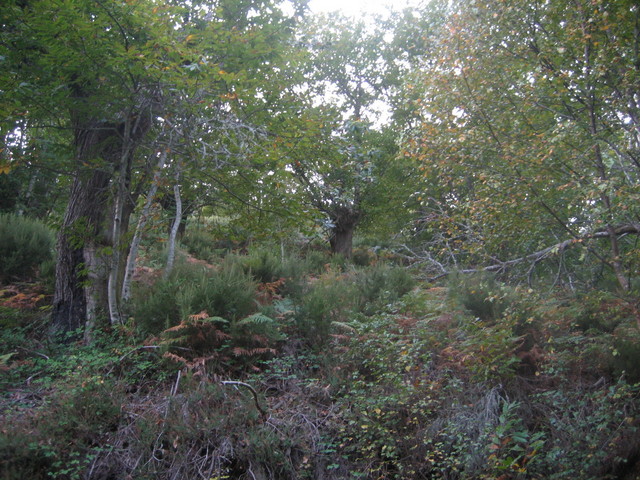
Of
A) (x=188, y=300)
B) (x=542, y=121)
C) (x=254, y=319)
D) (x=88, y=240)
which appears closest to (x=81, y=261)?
(x=88, y=240)

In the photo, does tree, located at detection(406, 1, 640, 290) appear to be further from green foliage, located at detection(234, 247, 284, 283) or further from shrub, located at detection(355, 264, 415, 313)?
green foliage, located at detection(234, 247, 284, 283)

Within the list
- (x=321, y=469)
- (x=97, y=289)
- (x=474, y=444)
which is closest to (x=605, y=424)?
(x=474, y=444)

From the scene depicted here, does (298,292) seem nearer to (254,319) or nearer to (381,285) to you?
(381,285)

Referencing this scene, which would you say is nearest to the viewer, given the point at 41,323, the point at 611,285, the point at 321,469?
the point at 321,469

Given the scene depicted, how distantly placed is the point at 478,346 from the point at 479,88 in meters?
3.38

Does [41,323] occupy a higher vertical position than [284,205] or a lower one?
lower

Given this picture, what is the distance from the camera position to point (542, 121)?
6.40 metres

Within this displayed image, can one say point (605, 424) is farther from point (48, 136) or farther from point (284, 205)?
point (48, 136)

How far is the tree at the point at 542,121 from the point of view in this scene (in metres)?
4.79

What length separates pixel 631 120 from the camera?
4.97m

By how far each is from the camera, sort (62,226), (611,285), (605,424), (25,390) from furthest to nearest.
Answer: (611,285) < (62,226) < (25,390) < (605,424)

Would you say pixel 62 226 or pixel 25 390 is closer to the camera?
pixel 25 390

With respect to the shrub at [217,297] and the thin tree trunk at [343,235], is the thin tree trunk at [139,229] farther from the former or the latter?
the thin tree trunk at [343,235]

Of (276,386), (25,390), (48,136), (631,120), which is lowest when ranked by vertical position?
(25,390)
